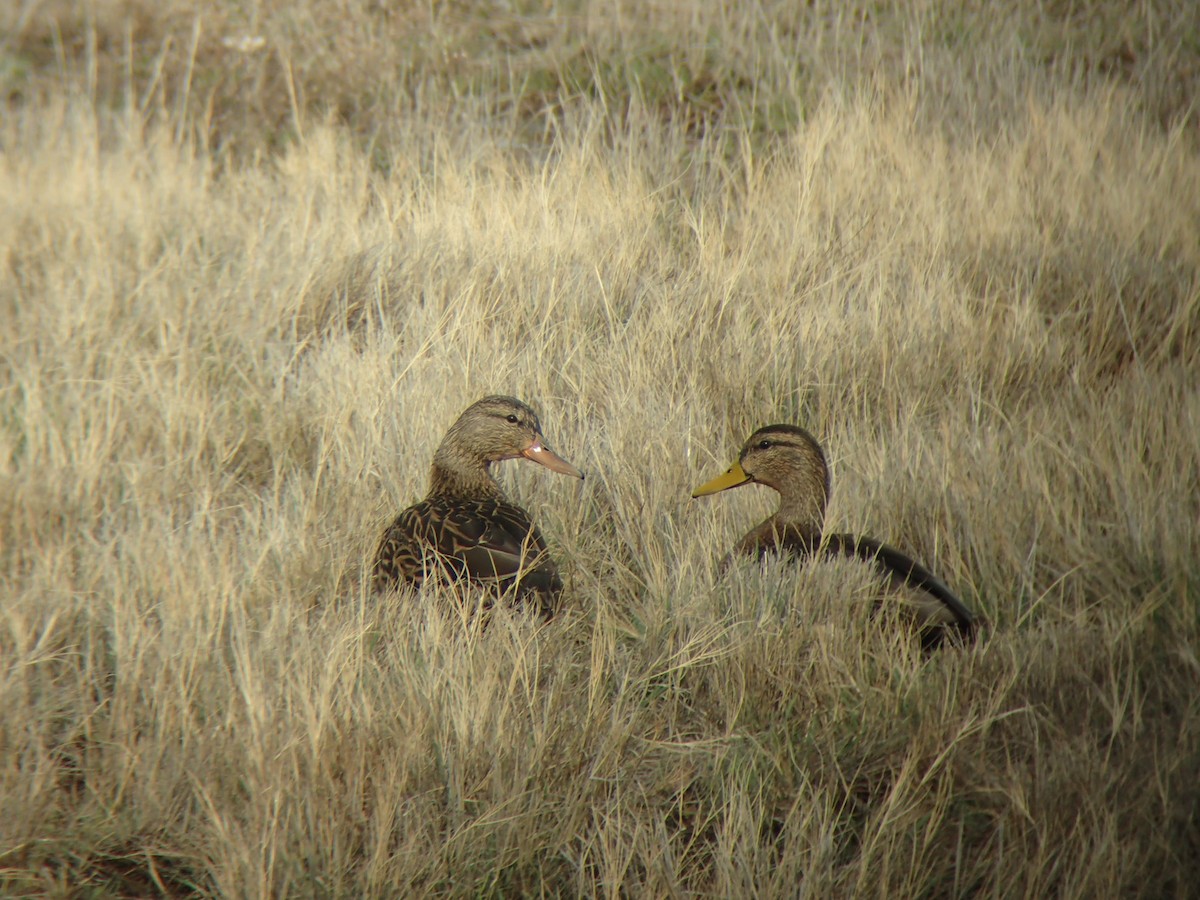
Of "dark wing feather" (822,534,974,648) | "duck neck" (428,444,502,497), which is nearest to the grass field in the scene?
"dark wing feather" (822,534,974,648)

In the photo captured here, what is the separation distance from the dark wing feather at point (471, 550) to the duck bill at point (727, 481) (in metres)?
0.50

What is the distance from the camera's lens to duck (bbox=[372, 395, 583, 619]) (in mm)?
3121

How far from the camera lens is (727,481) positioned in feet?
11.6

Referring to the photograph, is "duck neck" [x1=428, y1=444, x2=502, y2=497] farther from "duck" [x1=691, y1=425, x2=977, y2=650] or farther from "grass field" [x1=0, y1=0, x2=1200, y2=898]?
"duck" [x1=691, y1=425, x2=977, y2=650]

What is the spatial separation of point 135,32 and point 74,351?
15.1 feet

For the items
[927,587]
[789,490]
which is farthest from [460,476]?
[927,587]

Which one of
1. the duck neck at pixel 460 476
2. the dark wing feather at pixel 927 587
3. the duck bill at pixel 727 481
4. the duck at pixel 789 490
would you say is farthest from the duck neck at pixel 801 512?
the duck neck at pixel 460 476

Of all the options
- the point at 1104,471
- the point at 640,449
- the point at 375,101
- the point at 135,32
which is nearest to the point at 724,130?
the point at 375,101

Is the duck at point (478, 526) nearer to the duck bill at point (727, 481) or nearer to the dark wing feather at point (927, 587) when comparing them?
the duck bill at point (727, 481)

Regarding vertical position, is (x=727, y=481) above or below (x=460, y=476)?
above

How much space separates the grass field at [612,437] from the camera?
7.89ft

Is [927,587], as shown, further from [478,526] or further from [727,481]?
[478,526]

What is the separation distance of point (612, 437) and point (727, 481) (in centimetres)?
50

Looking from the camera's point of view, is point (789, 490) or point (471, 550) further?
point (789, 490)
